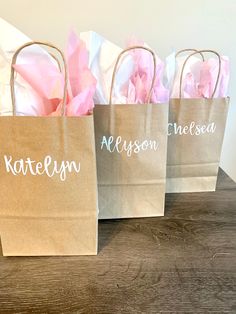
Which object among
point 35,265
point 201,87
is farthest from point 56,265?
point 201,87

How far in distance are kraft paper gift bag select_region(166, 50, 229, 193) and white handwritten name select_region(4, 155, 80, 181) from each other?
0.34 metres

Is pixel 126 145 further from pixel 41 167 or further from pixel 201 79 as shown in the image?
pixel 201 79

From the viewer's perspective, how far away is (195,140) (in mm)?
792

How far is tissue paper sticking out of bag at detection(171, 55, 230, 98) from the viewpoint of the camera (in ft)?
2.52

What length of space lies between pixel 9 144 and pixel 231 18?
93 cm

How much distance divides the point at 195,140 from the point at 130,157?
22 centimetres

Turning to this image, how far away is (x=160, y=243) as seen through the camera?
62 centimetres

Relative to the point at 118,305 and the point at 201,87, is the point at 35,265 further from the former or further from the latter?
the point at 201,87

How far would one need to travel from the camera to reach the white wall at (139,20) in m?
0.99

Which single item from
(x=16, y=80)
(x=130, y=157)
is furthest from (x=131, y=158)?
(x=16, y=80)

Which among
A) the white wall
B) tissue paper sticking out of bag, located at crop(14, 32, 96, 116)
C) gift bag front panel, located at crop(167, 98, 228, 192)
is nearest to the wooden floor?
gift bag front panel, located at crop(167, 98, 228, 192)

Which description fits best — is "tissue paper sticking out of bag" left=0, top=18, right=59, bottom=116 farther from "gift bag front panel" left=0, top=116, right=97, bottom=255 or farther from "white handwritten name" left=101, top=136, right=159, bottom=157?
"white handwritten name" left=101, top=136, right=159, bottom=157

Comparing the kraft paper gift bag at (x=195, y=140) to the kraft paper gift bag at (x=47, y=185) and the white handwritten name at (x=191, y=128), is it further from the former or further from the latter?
the kraft paper gift bag at (x=47, y=185)

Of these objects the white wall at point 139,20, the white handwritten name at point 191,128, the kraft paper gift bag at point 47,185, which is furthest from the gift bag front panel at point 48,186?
the white wall at point 139,20
